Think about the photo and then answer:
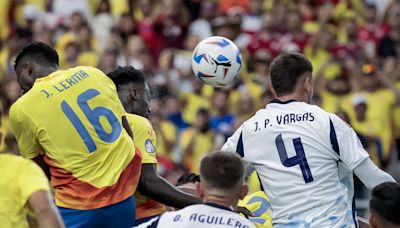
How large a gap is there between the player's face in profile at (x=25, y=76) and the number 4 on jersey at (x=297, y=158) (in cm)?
191

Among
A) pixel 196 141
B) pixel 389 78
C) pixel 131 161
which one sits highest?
pixel 131 161

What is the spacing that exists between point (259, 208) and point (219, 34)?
863 cm

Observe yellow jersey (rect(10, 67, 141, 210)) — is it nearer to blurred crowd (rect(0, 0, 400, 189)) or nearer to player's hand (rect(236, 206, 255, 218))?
player's hand (rect(236, 206, 255, 218))

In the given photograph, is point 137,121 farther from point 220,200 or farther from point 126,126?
point 220,200

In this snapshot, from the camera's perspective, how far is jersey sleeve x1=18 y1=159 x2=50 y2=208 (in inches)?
224

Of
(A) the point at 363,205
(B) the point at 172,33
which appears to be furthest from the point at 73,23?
(A) the point at 363,205

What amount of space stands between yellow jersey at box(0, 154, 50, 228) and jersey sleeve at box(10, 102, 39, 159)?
1.73 meters

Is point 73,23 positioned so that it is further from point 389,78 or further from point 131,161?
point 131,161

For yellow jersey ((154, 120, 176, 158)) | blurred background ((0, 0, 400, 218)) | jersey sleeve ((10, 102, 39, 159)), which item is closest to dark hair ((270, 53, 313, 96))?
jersey sleeve ((10, 102, 39, 159))

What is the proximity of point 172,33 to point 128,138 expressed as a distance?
9851 millimetres

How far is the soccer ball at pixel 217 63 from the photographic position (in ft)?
28.8

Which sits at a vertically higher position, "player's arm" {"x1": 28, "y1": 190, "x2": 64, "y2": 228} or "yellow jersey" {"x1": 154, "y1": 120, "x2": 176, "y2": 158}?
"player's arm" {"x1": 28, "y1": 190, "x2": 64, "y2": 228}

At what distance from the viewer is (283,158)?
7488 mm

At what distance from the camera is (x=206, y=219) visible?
20.2ft
